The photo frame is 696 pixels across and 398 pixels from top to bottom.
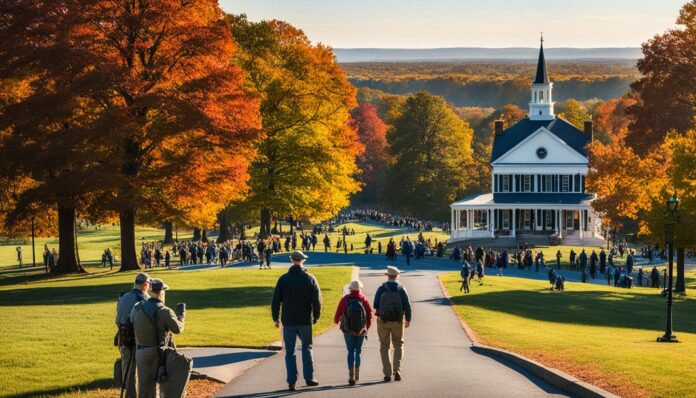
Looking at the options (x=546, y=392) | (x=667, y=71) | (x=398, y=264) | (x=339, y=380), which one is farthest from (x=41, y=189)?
(x=667, y=71)

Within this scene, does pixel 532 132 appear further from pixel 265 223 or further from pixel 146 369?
pixel 146 369

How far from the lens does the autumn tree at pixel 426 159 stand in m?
103

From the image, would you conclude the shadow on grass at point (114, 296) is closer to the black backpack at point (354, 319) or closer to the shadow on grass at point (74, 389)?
the shadow on grass at point (74, 389)

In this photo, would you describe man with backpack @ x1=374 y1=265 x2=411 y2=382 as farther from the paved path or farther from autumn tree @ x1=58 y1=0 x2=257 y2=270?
autumn tree @ x1=58 y1=0 x2=257 y2=270

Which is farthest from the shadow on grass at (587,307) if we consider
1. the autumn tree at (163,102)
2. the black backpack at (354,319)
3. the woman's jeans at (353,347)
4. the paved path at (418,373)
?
the black backpack at (354,319)

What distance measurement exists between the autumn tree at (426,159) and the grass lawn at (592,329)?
56.4 metres

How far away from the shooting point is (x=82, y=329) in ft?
79.6

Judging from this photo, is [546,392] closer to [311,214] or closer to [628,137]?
[311,214]

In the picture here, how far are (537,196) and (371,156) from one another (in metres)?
49.0

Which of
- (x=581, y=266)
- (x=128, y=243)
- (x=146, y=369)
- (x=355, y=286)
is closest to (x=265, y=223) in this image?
(x=581, y=266)

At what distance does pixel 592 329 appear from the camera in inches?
1131

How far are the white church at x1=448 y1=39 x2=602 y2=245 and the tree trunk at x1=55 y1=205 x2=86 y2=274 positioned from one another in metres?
38.8

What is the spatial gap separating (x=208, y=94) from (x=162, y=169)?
348cm

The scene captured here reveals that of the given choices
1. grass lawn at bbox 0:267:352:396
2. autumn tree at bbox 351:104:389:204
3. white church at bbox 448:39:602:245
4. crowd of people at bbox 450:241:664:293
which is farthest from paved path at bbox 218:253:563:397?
autumn tree at bbox 351:104:389:204
